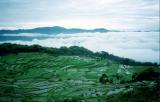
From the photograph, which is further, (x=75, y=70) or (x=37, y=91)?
(x=75, y=70)

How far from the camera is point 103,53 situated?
9669 centimetres

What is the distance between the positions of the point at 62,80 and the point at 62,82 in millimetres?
2011

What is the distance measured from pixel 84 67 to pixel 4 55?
81.9 ft

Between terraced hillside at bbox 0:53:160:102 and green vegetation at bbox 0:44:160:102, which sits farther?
green vegetation at bbox 0:44:160:102

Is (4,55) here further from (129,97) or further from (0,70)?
(129,97)

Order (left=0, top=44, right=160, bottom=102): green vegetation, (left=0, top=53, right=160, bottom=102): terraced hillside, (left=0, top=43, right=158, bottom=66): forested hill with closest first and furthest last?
(left=0, top=53, right=160, bottom=102): terraced hillside, (left=0, top=44, right=160, bottom=102): green vegetation, (left=0, top=43, right=158, bottom=66): forested hill

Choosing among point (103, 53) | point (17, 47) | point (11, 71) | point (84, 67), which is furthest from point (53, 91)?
point (103, 53)

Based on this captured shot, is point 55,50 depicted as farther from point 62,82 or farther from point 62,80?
point 62,82

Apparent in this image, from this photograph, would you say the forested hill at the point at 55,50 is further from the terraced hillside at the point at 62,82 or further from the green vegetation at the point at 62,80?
the terraced hillside at the point at 62,82

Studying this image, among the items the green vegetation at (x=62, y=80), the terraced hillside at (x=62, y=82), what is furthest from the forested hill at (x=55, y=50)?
the terraced hillside at (x=62, y=82)

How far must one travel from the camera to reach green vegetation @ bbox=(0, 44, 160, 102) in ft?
113


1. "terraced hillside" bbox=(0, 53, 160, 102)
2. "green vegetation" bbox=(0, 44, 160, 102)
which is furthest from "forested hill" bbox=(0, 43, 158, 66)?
"terraced hillside" bbox=(0, 53, 160, 102)

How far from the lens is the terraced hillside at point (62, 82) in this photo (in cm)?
3419

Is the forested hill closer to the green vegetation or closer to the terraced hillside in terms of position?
the green vegetation
